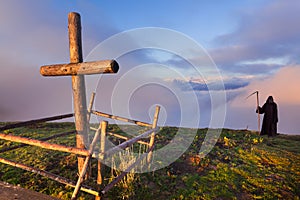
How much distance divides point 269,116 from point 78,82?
32.6 feet

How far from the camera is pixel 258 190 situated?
5.59 meters

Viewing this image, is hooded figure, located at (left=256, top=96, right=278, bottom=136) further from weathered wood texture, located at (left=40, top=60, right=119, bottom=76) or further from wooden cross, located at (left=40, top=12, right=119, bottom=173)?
weathered wood texture, located at (left=40, top=60, right=119, bottom=76)

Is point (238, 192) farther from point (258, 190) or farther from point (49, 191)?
point (49, 191)

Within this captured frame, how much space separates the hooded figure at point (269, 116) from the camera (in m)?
10.6

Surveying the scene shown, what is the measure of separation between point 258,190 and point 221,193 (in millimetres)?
1139

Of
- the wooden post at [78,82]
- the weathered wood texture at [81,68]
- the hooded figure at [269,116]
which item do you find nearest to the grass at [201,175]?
the wooden post at [78,82]

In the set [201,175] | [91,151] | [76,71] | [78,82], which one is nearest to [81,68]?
[76,71]

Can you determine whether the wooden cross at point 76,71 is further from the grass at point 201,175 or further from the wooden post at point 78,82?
the grass at point 201,175

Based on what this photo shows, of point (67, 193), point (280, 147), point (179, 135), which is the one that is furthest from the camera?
point (179, 135)

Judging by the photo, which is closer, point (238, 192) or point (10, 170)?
point (238, 192)

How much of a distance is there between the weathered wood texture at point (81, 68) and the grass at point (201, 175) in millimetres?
2724

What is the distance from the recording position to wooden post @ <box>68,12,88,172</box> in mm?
5023

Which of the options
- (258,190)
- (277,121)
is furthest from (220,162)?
(277,121)

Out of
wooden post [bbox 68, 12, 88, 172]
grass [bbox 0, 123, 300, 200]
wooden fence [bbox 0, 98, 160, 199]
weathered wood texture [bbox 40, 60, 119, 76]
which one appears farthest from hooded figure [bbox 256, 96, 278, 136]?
weathered wood texture [bbox 40, 60, 119, 76]
